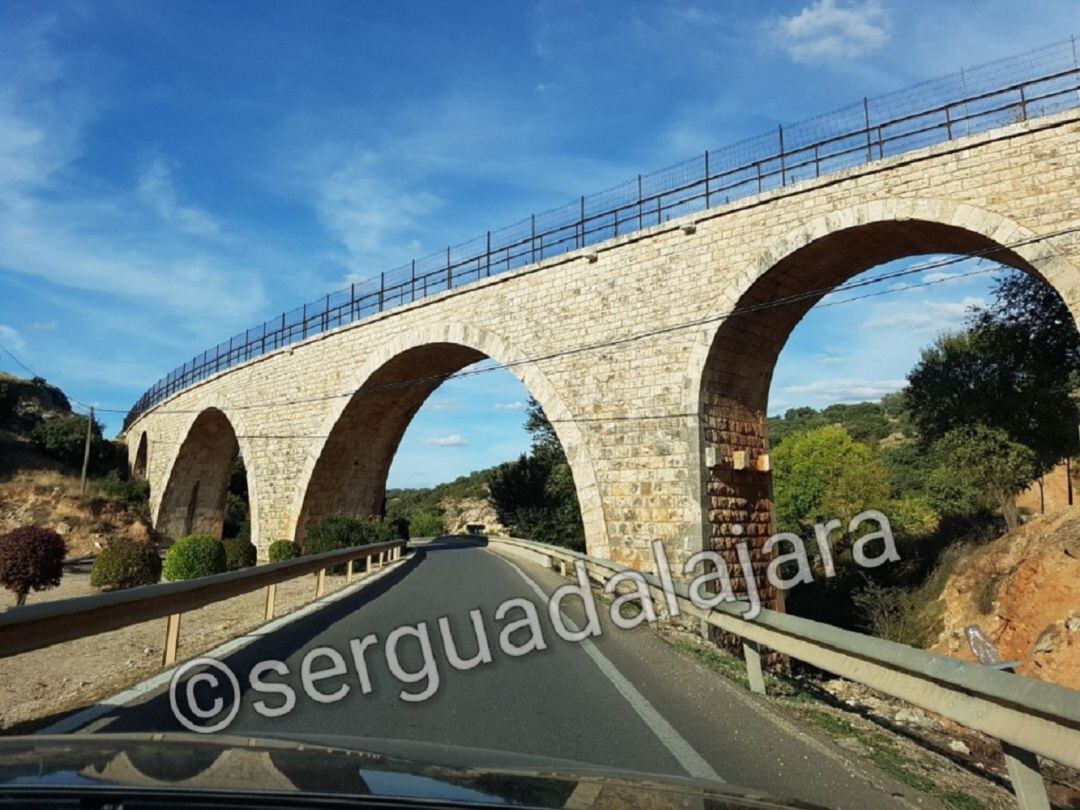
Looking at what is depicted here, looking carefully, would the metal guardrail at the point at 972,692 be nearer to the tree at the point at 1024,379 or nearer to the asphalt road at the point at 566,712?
the asphalt road at the point at 566,712

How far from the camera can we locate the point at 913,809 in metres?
3.46

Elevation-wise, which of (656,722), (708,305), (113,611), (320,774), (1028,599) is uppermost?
(708,305)

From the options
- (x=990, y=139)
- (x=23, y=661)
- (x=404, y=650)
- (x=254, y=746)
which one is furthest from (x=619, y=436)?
(x=254, y=746)

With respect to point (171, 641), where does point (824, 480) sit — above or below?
above

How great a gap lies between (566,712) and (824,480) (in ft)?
126

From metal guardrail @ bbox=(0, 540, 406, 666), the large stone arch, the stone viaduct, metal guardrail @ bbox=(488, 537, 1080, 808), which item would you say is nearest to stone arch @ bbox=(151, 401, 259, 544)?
the stone viaduct

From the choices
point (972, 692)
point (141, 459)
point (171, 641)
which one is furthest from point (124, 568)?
point (141, 459)

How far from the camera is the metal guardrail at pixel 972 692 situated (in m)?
2.72

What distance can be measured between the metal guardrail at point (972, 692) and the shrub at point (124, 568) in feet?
48.7

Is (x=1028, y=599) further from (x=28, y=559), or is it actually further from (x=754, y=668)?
(x=28, y=559)

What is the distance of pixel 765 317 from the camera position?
1594cm

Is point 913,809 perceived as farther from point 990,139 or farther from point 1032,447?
point 1032,447

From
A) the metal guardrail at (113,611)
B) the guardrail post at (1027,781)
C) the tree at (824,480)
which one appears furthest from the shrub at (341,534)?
the guardrail post at (1027,781)

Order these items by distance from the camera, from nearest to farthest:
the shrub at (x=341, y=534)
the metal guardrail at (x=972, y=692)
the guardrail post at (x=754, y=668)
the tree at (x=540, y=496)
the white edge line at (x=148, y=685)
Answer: the metal guardrail at (x=972, y=692)
the white edge line at (x=148, y=685)
the guardrail post at (x=754, y=668)
the shrub at (x=341, y=534)
the tree at (x=540, y=496)
